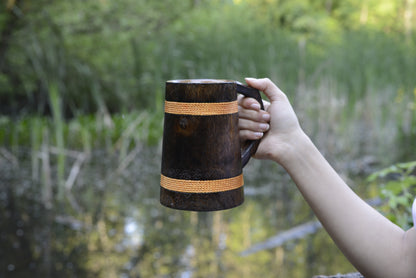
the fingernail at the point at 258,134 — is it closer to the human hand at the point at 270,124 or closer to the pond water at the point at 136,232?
the human hand at the point at 270,124

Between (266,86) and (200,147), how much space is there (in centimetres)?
22

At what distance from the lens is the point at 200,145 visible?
0.95 metres

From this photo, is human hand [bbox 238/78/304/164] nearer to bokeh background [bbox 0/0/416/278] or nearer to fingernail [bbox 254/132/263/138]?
fingernail [bbox 254/132/263/138]

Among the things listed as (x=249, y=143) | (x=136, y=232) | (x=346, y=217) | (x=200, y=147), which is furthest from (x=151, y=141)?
(x=346, y=217)

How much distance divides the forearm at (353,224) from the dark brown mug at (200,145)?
15 cm

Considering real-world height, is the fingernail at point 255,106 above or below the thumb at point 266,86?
below

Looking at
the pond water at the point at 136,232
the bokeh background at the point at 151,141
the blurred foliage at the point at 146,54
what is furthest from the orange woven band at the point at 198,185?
the blurred foliage at the point at 146,54

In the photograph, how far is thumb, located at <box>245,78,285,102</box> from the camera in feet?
3.43

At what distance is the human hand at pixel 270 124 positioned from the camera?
100 centimetres

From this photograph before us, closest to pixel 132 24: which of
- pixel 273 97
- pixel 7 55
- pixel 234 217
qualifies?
pixel 7 55

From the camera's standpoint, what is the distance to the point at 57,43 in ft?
10.7

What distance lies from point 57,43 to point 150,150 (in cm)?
201

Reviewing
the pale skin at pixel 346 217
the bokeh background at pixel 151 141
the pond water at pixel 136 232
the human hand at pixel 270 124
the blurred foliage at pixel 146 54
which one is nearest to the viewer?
the pale skin at pixel 346 217

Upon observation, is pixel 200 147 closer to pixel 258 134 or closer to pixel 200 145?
pixel 200 145
